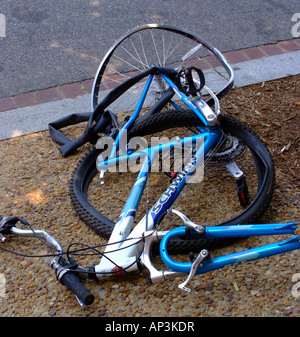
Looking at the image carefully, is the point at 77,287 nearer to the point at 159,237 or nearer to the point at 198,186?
the point at 159,237

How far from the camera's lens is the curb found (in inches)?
176

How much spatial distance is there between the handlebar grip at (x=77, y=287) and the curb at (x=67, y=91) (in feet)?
7.01

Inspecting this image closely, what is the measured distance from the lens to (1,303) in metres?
2.79

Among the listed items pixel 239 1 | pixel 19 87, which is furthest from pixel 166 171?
pixel 239 1

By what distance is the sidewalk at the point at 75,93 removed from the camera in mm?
4223

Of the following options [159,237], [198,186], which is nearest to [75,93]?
[198,186]

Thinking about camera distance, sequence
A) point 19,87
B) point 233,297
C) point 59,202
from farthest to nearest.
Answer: point 19,87, point 59,202, point 233,297

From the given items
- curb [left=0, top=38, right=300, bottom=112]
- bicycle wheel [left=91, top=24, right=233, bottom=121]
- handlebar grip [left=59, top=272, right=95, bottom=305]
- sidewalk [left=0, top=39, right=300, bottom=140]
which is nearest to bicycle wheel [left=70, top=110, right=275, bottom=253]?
handlebar grip [left=59, top=272, right=95, bottom=305]

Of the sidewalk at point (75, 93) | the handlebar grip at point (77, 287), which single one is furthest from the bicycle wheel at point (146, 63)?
the handlebar grip at point (77, 287)

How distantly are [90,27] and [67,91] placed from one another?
1.33 metres

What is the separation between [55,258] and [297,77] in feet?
9.95

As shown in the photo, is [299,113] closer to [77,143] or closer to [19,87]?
[77,143]

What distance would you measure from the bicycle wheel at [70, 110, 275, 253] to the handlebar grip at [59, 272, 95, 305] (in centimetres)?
43

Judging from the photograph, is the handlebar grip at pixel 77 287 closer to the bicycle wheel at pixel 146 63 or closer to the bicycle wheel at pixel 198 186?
the bicycle wheel at pixel 198 186
